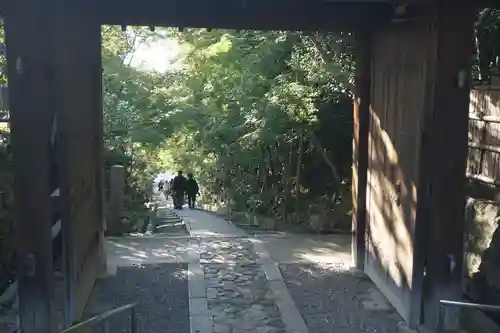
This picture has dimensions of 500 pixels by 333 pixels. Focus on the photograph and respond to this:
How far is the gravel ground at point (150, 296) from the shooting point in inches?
273

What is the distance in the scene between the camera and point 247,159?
1814 cm

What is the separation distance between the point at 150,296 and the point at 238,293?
123 centimetres

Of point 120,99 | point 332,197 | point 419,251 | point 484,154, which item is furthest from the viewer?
point 120,99

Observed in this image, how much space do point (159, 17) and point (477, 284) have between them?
229 inches

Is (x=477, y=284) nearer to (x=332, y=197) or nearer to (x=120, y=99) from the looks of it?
(x=332, y=197)

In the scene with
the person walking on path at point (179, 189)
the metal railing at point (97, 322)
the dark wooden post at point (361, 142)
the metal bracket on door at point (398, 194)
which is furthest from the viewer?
the person walking on path at point (179, 189)

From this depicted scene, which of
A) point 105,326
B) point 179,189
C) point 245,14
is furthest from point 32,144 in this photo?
point 179,189

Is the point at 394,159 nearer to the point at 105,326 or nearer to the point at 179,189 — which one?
the point at 105,326

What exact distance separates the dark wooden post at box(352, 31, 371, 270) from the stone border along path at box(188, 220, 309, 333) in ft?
4.68

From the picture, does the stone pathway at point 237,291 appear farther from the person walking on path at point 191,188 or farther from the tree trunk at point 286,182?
the person walking on path at point 191,188

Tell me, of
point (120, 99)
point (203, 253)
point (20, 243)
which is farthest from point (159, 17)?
point (120, 99)

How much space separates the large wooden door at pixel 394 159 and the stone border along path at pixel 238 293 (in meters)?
1.43

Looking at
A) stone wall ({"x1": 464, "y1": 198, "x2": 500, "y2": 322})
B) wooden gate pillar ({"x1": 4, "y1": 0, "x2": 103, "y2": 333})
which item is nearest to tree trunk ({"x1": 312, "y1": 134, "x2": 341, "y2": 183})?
stone wall ({"x1": 464, "y1": 198, "x2": 500, "y2": 322})

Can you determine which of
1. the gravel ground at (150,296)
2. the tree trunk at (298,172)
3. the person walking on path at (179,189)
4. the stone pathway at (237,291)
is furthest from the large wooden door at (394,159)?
the person walking on path at (179,189)
